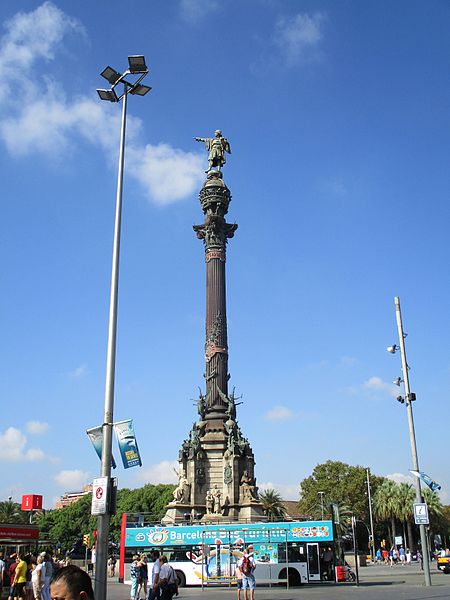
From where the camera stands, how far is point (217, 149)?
61.5 meters

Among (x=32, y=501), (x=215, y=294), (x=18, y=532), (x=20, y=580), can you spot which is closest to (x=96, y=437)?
(x=20, y=580)

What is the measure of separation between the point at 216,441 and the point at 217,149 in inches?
1143

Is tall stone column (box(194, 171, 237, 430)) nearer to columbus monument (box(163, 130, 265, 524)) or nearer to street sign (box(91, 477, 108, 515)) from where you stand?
columbus monument (box(163, 130, 265, 524))

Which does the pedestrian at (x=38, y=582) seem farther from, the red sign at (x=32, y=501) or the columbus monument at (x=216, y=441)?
the red sign at (x=32, y=501)

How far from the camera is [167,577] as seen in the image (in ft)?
53.7

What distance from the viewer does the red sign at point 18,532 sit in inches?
1466

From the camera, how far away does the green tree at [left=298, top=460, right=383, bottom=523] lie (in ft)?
261

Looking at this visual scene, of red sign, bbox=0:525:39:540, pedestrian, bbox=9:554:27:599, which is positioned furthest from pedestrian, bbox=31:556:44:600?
red sign, bbox=0:525:39:540

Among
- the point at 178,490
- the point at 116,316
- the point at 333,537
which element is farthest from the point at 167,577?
the point at 178,490

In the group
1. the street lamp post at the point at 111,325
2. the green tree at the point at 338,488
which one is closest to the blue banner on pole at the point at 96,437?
the street lamp post at the point at 111,325

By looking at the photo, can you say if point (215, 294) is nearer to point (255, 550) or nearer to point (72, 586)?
point (255, 550)

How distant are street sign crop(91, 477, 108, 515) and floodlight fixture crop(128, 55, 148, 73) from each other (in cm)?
1065

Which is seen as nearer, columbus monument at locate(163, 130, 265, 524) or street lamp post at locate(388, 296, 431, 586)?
street lamp post at locate(388, 296, 431, 586)

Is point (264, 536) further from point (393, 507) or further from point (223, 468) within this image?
point (393, 507)
